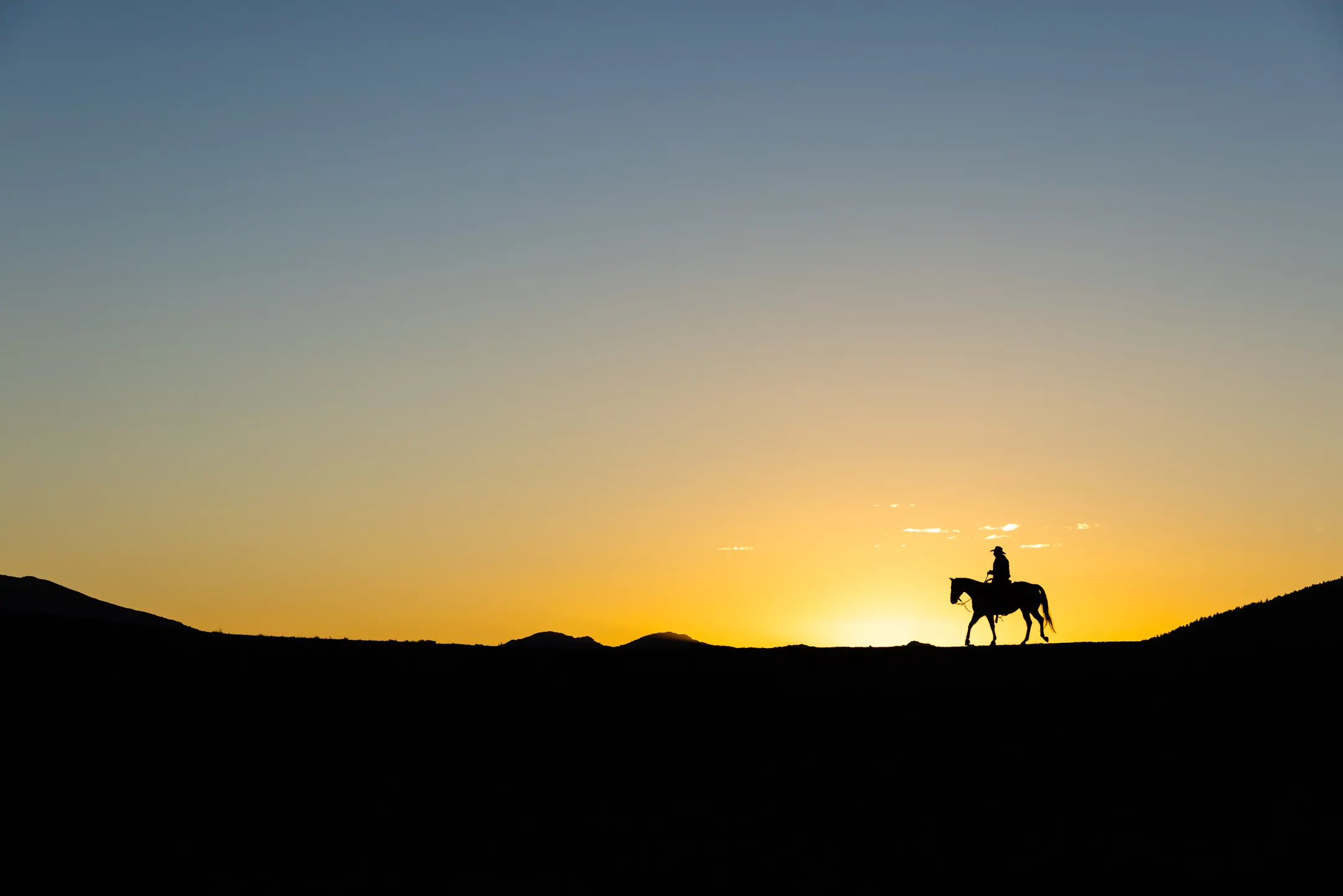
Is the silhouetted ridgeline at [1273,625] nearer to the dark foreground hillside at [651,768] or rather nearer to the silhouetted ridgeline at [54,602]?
the dark foreground hillside at [651,768]

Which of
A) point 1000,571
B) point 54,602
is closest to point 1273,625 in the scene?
point 1000,571

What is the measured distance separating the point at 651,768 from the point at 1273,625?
58.9 feet

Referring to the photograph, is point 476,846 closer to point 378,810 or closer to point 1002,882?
point 378,810

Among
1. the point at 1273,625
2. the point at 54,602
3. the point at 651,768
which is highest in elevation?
the point at 54,602

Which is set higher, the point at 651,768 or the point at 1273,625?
the point at 1273,625

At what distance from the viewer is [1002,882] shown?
17.9m

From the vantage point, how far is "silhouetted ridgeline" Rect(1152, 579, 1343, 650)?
30.1 m

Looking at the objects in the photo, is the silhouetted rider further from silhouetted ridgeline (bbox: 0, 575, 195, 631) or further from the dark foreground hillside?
silhouetted ridgeline (bbox: 0, 575, 195, 631)

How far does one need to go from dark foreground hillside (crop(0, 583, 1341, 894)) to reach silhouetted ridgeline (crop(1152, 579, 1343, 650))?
1108mm

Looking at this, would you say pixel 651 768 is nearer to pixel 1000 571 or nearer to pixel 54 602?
pixel 1000 571

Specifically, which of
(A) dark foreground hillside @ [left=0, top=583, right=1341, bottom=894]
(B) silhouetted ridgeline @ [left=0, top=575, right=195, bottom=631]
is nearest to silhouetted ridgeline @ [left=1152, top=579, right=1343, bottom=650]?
(A) dark foreground hillside @ [left=0, top=583, right=1341, bottom=894]

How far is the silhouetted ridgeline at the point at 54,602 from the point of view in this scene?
14975 cm

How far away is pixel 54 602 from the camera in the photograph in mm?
153875

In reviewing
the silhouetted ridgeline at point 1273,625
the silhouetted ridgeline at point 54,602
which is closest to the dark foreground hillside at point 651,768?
the silhouetted ridgeline at point 1273,625
